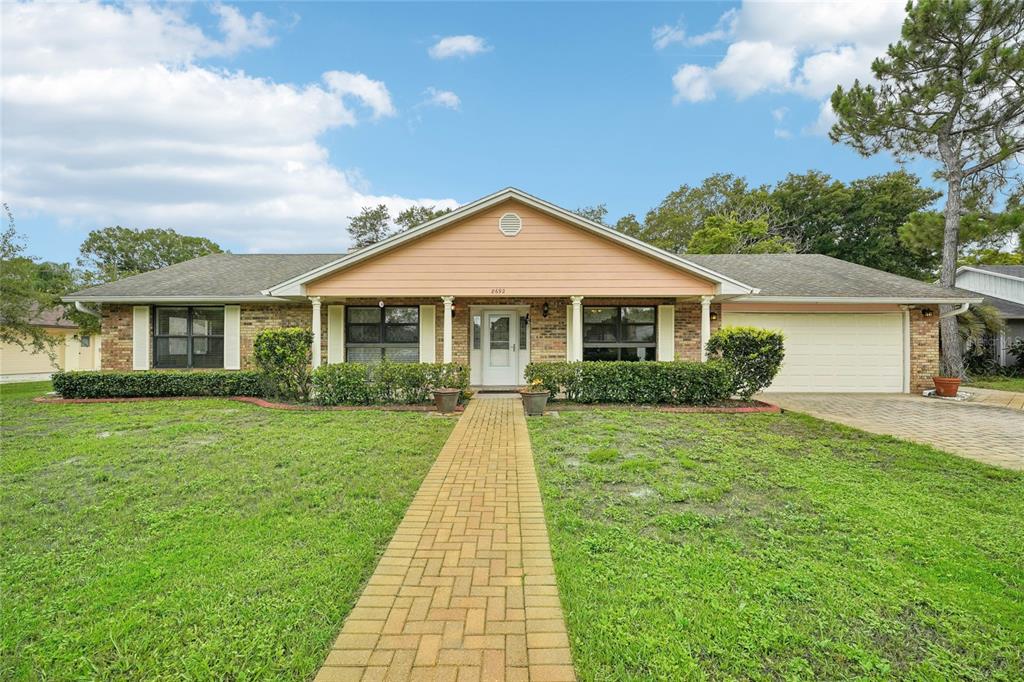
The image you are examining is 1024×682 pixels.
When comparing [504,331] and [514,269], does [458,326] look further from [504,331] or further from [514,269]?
[514,269]

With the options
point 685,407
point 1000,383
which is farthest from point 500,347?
point 1000,383

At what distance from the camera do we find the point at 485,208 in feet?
33.6

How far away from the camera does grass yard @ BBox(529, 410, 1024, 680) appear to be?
2.19 m

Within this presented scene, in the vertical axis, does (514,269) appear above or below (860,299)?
above

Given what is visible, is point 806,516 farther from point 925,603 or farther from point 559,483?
point 559,483

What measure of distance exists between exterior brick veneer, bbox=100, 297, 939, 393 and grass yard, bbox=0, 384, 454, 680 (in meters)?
5.33

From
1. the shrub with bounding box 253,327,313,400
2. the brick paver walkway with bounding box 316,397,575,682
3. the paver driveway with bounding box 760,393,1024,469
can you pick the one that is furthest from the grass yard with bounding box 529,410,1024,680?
the shrub with bounding box 253,327,313,400

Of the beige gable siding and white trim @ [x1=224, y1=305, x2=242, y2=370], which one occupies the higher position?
the beige gable siding

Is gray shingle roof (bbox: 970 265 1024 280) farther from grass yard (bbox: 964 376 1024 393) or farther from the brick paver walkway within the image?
the brick paver walkway

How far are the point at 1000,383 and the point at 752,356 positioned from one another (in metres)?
11.1

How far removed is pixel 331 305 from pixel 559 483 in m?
9.00

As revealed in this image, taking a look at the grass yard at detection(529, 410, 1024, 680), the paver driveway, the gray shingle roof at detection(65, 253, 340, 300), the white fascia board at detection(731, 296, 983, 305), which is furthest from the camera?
the gray shingle roof at detection(65, 253, 340, 300)

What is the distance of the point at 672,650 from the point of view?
7.16 ft

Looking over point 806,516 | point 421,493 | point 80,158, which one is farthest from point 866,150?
point 80,158
